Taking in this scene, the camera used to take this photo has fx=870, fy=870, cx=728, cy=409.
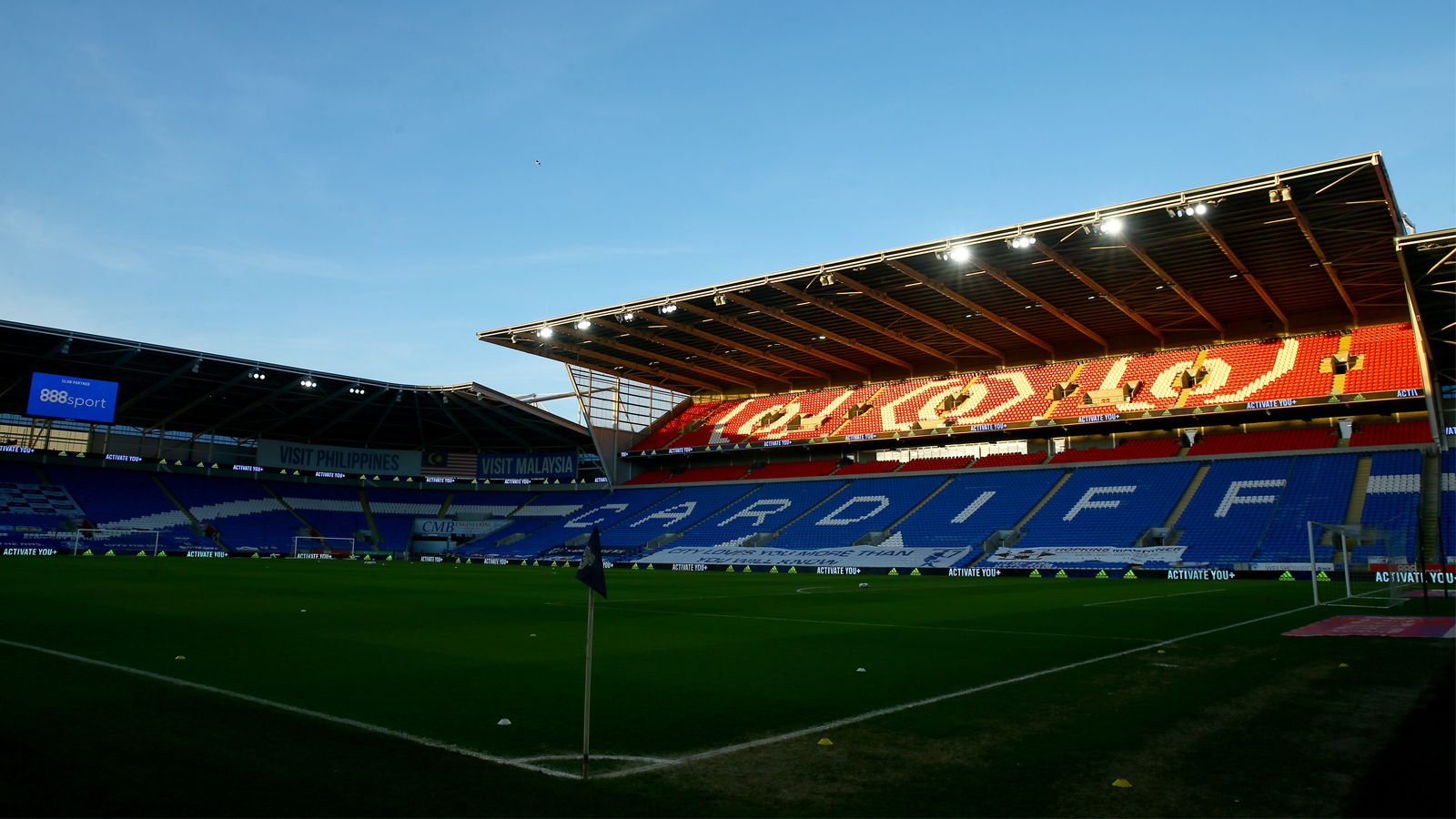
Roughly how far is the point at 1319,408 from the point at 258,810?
4565 centimetres

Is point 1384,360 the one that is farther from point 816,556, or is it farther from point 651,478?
point 651,478

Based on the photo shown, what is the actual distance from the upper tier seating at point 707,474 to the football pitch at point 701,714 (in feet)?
140

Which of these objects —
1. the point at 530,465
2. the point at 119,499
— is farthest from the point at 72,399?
the point at 530,465

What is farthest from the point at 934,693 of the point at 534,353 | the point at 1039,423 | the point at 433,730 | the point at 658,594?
the point at 534,353

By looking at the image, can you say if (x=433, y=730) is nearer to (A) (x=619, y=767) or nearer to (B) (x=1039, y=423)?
(A) (x=619, y=767)

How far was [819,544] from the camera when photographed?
42188 mm

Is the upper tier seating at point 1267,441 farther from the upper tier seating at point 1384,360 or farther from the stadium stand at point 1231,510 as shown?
the upper tier seating at point 1384,360

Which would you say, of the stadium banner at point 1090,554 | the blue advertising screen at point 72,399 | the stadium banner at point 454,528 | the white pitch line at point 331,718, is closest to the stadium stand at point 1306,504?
the stadium banner at point 1090,554

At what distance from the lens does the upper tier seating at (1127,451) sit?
141 feet

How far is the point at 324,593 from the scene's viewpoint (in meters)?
20.2

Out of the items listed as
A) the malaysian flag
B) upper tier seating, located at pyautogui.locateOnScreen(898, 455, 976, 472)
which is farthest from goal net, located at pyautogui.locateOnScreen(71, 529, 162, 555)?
upper tier seating, located at pyautogui.locateOnScreen(898, 455, 976, 472)

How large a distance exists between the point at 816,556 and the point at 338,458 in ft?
128

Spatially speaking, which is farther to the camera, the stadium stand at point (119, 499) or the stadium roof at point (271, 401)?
the stadium stand at point (119, 499)

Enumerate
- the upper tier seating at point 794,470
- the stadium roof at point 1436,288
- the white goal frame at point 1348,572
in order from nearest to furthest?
1. the white goal frame at point 1348,572
2. the stadium roof at point 1436,288
3. the upper tier seating at point 794,470
